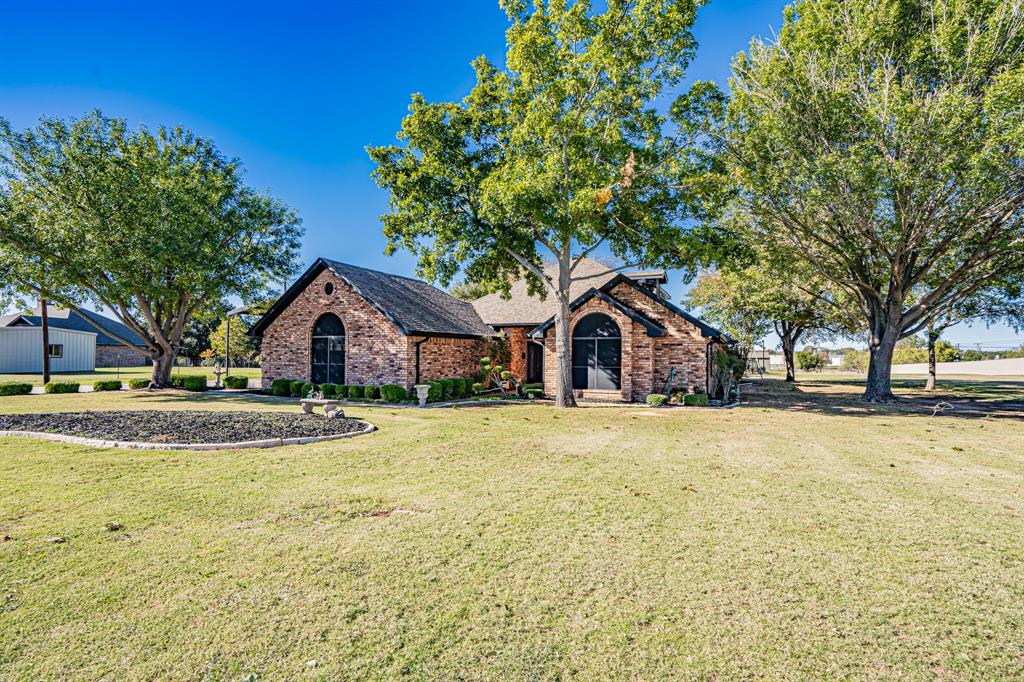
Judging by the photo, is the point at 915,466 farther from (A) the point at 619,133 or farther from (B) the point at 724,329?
(B) the point at 724,329

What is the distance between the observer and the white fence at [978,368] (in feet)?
145

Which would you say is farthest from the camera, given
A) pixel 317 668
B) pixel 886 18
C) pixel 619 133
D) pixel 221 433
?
pixel 619 133

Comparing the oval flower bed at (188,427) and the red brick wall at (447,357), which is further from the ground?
the red brick wall at (447,357)

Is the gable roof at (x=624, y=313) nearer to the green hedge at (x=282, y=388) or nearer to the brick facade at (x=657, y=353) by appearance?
the brick facade at (x=657, y=353)

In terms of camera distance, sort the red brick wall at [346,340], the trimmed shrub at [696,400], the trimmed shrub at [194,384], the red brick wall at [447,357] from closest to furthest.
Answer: the trimmed shrub at [696,400] → the red brick wall at [346,340] → the red brick wall at [447,357] → the trimmed shrub at [194,384]

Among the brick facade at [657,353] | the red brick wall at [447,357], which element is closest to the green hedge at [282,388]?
the red brick wall at [447,357]

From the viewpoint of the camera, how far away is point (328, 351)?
834 inches

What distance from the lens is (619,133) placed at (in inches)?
661

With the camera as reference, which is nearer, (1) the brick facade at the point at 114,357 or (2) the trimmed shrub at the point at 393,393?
(2) the trimmed shrub at the point at 393,393

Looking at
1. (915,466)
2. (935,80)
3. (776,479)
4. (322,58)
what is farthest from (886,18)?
(322,58)

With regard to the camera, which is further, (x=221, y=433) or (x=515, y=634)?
(x=221, y=433)

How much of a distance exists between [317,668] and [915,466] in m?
9.50

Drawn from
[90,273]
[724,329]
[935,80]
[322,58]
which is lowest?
[724,329]

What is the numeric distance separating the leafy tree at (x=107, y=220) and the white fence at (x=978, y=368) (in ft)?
181
